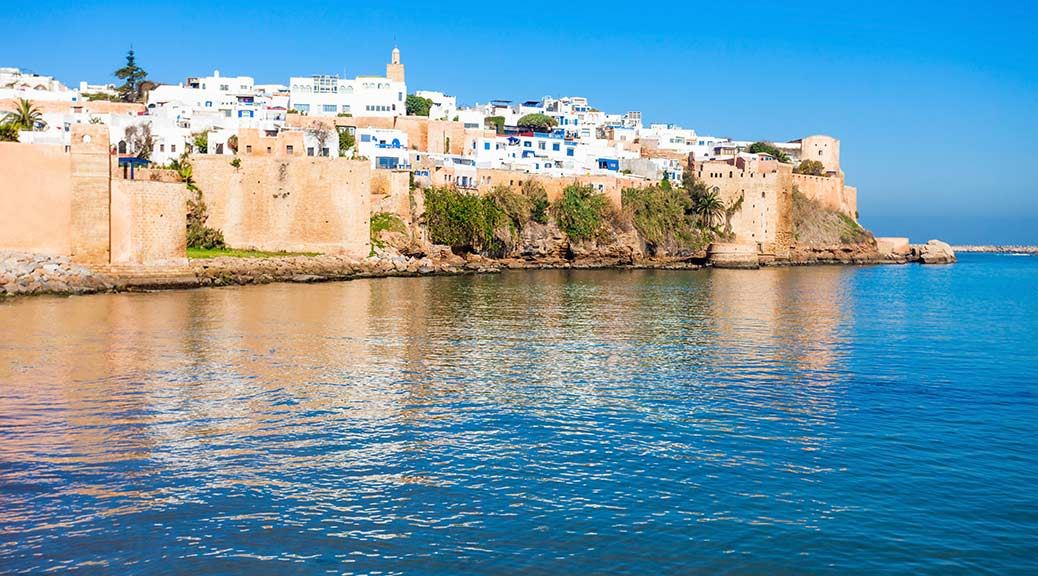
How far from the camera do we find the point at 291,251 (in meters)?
36.1

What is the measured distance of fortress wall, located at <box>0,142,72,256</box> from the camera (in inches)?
1069

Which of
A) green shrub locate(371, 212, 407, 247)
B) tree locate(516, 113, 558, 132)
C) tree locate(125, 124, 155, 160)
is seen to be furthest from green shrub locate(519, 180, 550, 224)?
tree locate(516, 113, 558, 132)

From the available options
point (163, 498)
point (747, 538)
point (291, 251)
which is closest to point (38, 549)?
point (163, 498)

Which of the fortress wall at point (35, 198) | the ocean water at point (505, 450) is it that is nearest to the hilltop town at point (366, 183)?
the fortress wall at point (35, 198)

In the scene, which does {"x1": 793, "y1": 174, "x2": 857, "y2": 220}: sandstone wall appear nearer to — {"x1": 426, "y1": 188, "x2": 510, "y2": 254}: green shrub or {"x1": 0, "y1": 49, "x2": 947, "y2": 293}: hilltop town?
{"x1": 0, "y1": 49, "x2": 947, "y2": 293}: hilltop town

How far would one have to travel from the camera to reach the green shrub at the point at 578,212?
153 ft

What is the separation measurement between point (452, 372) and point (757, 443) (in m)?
5.67

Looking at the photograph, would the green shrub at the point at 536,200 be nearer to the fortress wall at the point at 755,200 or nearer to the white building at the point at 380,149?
the white building at the point at 380,149

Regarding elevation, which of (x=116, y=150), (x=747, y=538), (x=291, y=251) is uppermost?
(x=116, y=150)

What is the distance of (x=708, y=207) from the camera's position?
53688mm

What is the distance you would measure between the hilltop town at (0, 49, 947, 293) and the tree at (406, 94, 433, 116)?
0.45 ft

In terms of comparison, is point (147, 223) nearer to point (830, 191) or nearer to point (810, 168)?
point (830, 191)

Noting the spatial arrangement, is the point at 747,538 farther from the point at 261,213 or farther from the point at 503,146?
the point at 503,146

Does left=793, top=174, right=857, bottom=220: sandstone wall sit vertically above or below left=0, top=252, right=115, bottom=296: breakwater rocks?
above
